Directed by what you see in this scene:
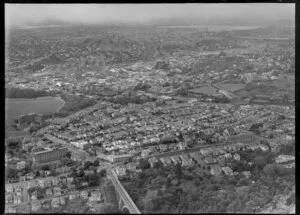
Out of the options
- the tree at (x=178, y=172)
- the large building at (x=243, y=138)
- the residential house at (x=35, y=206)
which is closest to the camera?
the residential house at (x=35, y=206)

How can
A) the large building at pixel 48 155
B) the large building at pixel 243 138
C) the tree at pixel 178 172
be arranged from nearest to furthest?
the large building at pixel 48 155, the tree at pixel 178 172, the large building at pixel 243 138

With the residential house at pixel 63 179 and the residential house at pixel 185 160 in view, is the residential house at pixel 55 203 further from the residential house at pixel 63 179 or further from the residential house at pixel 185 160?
the residential house at pixel 185 160

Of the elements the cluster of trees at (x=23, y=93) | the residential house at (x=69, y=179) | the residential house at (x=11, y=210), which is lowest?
the residential house at (x=11, y=210)

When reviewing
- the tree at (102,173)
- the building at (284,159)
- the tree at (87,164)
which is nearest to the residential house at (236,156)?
the building at (284,159)

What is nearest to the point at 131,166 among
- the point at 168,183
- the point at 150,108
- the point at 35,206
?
the point at 168,183

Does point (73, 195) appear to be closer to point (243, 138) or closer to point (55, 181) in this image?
point (55, 181)

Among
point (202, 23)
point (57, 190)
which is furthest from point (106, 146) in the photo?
point (202, 23)

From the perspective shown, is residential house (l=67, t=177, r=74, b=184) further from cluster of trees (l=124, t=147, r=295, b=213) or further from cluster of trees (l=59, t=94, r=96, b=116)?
cluster of trees (l=59, t=94, r=96, b=116)

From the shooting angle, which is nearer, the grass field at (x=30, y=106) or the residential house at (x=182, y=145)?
the grass field at (x=30, y=106)
